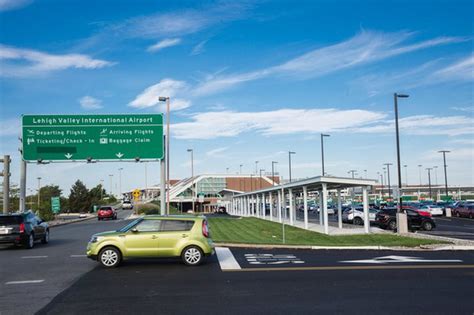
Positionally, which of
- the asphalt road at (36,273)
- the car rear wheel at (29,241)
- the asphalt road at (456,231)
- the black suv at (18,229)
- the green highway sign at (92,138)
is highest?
the green highway sign at (92,138)

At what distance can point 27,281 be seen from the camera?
1102 cm

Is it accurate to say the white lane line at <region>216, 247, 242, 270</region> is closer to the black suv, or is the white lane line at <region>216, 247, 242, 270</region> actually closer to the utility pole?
the black suv

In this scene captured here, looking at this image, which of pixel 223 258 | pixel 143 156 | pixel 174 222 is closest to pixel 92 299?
pixel 174 222

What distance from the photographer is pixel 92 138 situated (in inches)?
1015

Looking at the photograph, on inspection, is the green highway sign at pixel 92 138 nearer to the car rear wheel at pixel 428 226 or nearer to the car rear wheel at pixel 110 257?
the car rear wheel at pixel 110 257

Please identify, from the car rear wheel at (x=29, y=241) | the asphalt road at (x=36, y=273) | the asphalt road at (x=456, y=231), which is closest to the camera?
the asphalt road at (x=36, y=273)

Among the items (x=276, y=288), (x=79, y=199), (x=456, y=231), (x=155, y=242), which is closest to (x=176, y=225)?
(x=155, y=242)

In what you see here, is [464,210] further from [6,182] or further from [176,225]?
[176,225]

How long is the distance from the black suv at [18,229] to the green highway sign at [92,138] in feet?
19.8

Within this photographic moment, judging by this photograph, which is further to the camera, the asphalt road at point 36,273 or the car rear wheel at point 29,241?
the car rear wheel at point 29,241

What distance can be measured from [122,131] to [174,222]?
13615mm

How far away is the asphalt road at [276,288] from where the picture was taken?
8.12m

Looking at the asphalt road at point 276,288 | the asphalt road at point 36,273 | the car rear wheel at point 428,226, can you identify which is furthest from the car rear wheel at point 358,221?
the asphalt road at point 36,273

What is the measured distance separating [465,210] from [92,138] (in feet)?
129
